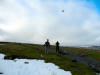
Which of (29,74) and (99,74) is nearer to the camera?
(29,74)

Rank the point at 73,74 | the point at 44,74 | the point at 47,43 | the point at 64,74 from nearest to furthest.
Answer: the point at 44,74 → the point at 64,74 → the point at 73,74 → the point at 47,43

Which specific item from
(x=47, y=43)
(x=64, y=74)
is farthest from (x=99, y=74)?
(x=47, y=43)

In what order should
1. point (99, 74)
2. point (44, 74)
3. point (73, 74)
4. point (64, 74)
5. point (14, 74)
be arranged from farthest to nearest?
point (99, 74) < point (73, 74) < point (64, 74) < point (44, 74) < point (14, 74)

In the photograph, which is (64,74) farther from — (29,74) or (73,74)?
(29,74)

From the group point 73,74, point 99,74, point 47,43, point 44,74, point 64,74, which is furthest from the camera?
point 47,43

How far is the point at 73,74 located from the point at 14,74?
36.4 ft

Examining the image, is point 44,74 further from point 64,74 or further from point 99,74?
point 99,74

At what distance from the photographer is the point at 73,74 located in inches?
1077

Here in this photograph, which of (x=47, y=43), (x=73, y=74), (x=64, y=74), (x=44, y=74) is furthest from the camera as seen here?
(x=47, y=43)

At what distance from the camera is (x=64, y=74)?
25500 mm

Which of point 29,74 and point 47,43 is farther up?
point 47,43

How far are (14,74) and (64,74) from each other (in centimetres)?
858

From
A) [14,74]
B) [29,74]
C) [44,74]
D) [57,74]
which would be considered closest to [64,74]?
[57,74]

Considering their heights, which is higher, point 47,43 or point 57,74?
point 47,43
